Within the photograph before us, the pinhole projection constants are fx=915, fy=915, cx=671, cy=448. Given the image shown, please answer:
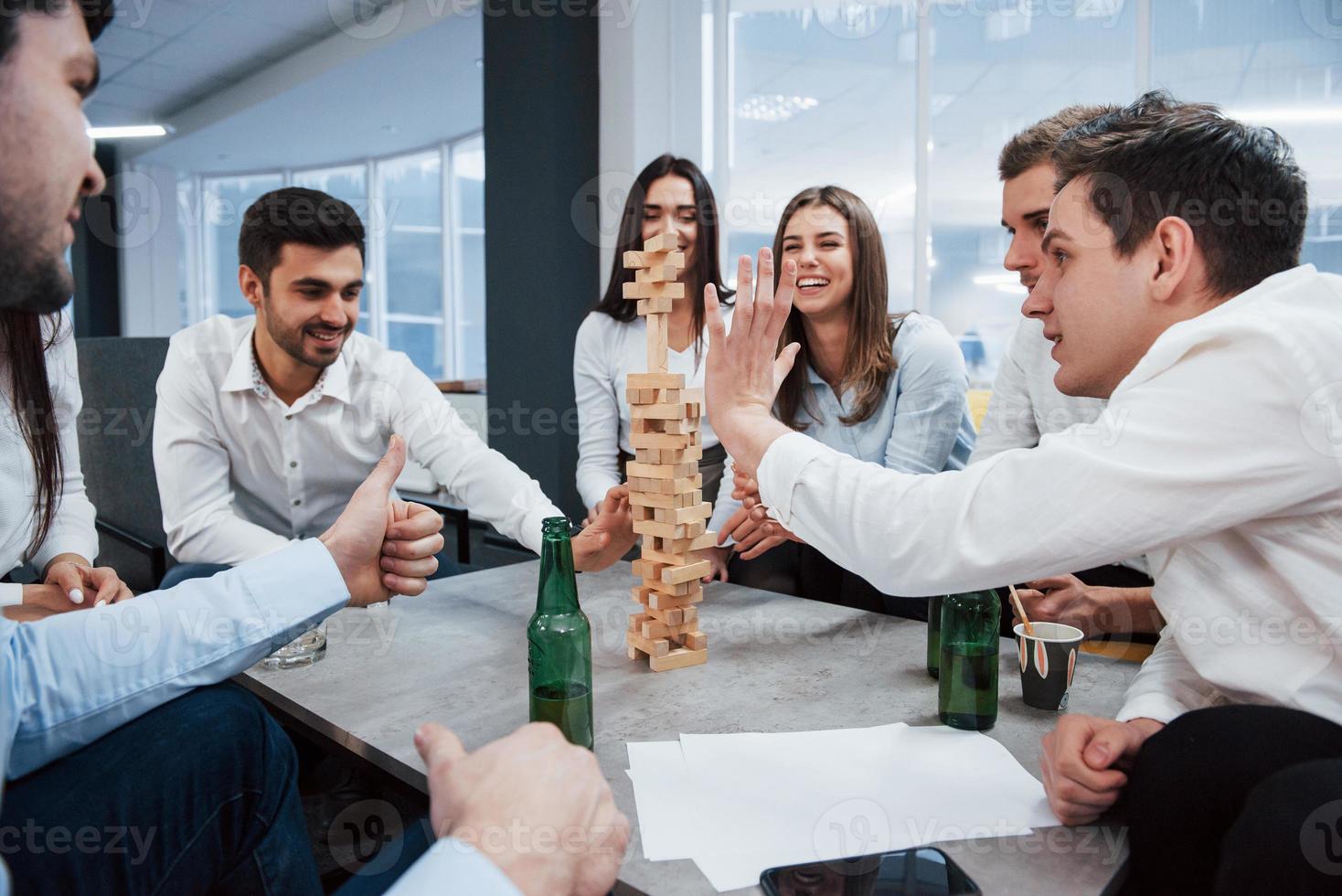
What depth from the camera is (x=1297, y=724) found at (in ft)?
2.88

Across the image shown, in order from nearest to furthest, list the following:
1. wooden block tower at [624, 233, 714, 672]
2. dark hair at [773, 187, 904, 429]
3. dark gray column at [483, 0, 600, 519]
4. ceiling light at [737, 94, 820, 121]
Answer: wooden block tower at [624, 233, 714, 672], dark hair at [773, 187, 904, 429], dark gray column at [483, 0, 600, 519], ceiling light at [737, 94, 820, 121]

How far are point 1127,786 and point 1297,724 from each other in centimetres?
18

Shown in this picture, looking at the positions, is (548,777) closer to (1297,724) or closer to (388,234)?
(1297,724)

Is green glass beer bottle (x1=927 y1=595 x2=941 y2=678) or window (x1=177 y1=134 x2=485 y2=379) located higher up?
window (x1=177 y1=134 x2=485 y2=379)

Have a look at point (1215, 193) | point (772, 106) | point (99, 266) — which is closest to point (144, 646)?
point (1215, 193)

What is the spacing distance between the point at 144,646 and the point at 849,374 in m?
1.95

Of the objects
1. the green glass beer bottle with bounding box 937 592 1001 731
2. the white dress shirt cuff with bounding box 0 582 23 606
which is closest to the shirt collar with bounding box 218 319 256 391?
the white dress shirt cuff with bounding box 0 582 23 606

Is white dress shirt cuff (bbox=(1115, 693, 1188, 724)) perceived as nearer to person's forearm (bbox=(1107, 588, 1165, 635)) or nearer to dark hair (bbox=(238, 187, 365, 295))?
person's forearm (bbox=(1107, 588, 1165, 635))

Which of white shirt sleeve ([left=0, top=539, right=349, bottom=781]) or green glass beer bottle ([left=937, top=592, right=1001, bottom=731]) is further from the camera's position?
green glass beer bottle ([left=937, top=592, right=1001, bottom=731])

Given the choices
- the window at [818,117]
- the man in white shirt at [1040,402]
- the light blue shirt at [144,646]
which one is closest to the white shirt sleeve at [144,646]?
the light blue shirt at [144,646]

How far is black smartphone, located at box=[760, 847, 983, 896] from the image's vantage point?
0.85 meters

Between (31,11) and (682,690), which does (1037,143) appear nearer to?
(682,690)

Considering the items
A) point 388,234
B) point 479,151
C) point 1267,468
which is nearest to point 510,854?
point 1267,468

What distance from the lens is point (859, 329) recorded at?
2.60 meters
